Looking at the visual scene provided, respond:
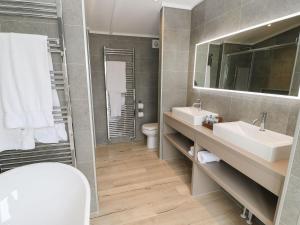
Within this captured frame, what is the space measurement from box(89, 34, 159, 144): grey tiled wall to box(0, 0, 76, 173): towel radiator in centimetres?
183

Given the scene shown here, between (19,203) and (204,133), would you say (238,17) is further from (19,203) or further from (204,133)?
(19,203)

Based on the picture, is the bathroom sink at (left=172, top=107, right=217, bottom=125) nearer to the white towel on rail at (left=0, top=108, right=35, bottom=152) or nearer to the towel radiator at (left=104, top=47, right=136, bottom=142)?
the towel radiator at (left=104, top=47, right=136, bottom=142)

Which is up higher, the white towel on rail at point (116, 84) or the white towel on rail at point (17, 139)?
the white towel on rail at point (116, 84)

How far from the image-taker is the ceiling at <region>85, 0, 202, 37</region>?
7.11 feet

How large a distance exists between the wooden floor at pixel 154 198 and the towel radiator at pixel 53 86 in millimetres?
733

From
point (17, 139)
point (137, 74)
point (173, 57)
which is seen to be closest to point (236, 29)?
point (173, 57)

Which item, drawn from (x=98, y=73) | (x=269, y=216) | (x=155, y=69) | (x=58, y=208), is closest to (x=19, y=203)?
(x=58, y=208)

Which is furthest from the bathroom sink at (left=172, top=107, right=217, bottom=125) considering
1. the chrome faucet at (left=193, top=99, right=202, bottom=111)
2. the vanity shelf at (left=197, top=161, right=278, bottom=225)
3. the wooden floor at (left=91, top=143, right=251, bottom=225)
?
the wooden floor at (left=91, top=143, right=251, bottom=225)

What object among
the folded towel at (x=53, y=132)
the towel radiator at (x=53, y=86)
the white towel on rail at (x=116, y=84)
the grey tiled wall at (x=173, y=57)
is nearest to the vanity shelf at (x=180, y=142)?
the grey tiled wall at (x=173, y=57)

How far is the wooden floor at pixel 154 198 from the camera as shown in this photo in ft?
5.42

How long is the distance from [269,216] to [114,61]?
121 inches

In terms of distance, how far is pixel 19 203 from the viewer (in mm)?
1244

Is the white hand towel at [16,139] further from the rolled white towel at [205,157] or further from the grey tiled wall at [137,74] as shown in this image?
A: the grey tiled wall at [137,74]

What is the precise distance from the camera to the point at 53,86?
1398mm
